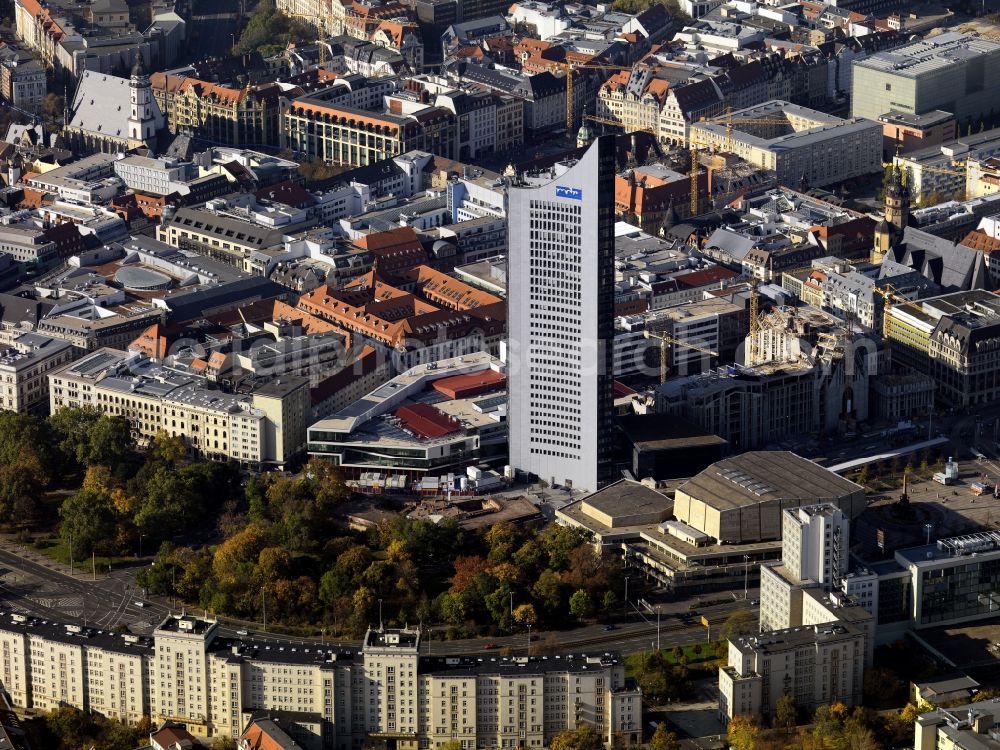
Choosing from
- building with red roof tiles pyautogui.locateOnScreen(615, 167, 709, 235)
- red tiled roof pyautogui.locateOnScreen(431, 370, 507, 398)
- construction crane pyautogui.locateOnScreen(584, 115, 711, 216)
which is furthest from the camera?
construction crane pyautogui.locateOnScreen(584, 115, 711, 216)

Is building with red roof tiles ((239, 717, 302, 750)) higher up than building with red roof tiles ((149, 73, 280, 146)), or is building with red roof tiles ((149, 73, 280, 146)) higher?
building with red roof tiles ((149, 73, 280, 146))

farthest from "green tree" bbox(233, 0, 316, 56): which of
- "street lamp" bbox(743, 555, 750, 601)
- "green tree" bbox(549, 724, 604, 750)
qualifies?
"green tree" bbox(549, 724, 604, 750)

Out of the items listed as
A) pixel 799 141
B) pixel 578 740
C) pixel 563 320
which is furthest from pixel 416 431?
pixel 799 141

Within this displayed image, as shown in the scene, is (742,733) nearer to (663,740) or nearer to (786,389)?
(663,740)

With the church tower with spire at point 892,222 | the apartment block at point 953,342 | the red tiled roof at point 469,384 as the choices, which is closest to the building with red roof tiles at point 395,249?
the red tiled roof at point 469,384

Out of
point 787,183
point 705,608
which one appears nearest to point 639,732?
point 705,608

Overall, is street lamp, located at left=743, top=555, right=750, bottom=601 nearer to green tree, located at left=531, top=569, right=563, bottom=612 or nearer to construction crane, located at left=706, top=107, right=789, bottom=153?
green tree, located at left=531, top=569, right=563, bottom=612
